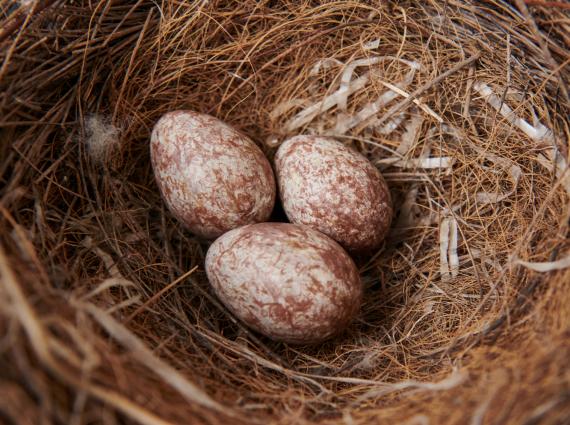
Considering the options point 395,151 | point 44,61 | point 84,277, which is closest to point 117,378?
point 84,277

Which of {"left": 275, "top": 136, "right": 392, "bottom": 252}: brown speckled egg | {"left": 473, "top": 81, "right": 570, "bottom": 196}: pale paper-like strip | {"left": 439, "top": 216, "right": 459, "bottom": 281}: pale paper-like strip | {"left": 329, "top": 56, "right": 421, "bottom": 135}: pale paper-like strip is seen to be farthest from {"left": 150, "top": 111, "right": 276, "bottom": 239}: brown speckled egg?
{"left": 473, "top": 81, "right": 570, "bottom": 196}: pale paper-like strip

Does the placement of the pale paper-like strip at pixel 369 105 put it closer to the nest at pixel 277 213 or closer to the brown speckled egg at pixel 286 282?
the nest at pixel 277 213

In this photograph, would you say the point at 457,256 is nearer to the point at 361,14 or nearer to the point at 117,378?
the point at 361,14

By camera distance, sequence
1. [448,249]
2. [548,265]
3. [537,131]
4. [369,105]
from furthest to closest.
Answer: [369,105] < [448,249] < [537,131] < [548,265]

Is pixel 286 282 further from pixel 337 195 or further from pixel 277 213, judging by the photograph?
pixel 277 213

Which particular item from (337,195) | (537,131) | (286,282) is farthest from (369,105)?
(286,282)

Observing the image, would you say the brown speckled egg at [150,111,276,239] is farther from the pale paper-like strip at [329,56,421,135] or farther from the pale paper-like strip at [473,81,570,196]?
the pale paper-like strip at [473,81,570,196]

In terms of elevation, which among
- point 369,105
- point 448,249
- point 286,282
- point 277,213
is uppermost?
point 369,105
